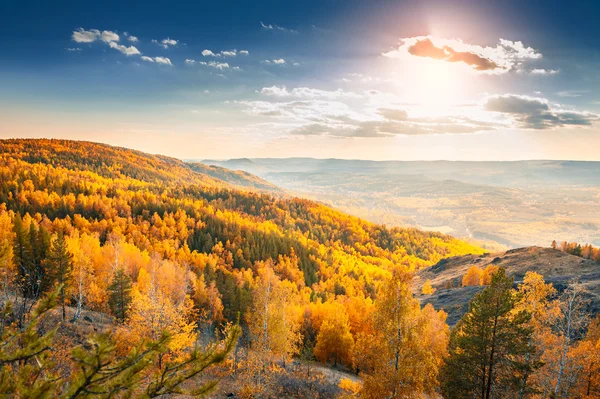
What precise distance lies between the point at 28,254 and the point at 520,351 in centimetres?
6494

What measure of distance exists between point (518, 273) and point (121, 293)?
107992 mm

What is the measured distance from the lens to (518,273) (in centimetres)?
10019

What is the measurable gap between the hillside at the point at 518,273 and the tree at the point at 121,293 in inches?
2600

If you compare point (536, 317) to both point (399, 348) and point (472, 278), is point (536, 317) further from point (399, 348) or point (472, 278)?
point (472, 278)

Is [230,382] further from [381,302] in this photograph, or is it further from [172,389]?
[172,389]

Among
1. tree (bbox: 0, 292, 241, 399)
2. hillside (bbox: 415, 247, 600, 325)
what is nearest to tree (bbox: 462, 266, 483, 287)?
hillside (bbox: 415, 247, 600, 325)

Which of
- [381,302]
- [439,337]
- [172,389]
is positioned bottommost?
[439,337]

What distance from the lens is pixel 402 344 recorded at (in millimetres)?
18859

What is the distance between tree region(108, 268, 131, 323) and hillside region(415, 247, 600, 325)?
66.1 meters

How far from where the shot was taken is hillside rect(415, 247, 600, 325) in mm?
74500

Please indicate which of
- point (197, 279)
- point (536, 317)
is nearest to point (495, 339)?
point (536, 317)

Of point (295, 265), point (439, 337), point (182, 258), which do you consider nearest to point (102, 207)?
point (182, 258)

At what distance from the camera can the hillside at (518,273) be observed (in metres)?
74.5

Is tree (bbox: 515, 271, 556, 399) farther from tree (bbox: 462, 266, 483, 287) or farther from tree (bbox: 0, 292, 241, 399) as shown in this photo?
tree (bbox: 462, 266, 483, 287)
